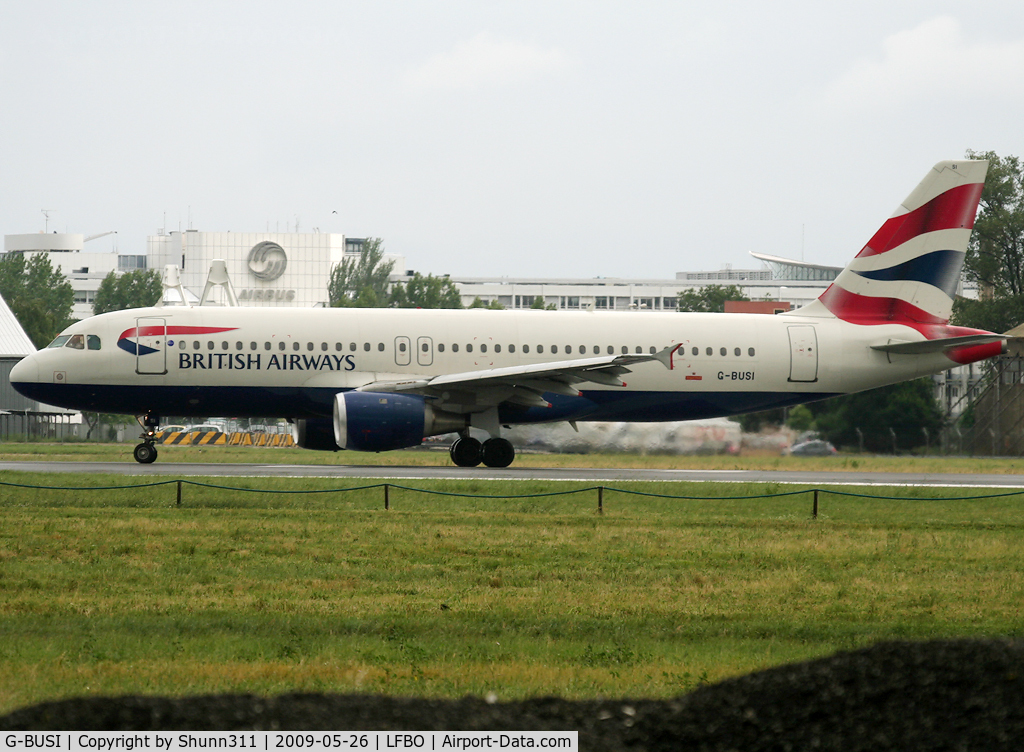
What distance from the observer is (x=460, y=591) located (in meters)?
12.3

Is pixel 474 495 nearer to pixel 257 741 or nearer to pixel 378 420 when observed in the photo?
pixel 378 420

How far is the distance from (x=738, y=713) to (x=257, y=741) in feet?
7.07

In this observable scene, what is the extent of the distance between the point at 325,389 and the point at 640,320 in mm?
9047

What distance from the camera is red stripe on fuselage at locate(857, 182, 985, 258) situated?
107 feet

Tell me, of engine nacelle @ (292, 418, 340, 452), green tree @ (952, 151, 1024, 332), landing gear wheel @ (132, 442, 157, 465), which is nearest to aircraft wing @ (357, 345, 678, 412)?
engine nacelle @ (292, 418, 340, 452)

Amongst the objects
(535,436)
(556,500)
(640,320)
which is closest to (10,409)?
(535,436)

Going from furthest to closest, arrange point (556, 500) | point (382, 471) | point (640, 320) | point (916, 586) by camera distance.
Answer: point (640, 320), point (382, 471), point (556, 500), point (916, 586)

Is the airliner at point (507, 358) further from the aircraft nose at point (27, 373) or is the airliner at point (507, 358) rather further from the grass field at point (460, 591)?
the grass field at point (460, 591)

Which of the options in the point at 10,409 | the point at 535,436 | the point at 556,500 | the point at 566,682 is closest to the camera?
the point at 566,682

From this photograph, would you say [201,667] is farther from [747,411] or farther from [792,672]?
[747,411]

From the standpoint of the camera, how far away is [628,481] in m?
25.9

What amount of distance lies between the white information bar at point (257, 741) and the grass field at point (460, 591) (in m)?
2.90

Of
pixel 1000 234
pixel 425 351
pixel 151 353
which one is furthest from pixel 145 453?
pixel 1000 234

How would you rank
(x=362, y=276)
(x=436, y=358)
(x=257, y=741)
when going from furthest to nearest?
(x=362, y=276) → (x=436, y=358) → (x=257, y=741)
